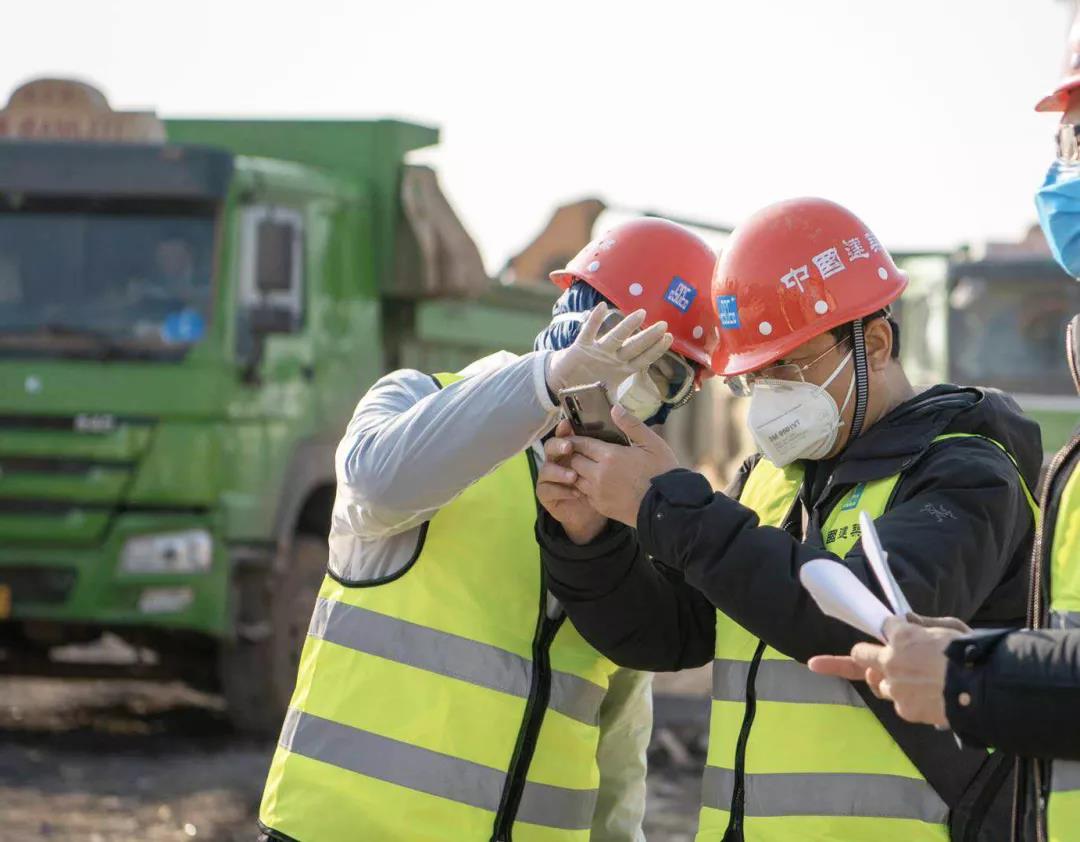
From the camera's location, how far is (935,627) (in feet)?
7.37

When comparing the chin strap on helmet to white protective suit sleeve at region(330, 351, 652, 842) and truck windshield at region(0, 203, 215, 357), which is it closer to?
white protective suit sleeve at region(330, 351, 652, 842)

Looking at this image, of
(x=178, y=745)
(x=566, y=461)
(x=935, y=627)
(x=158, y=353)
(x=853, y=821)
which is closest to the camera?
(x=935, y=627)

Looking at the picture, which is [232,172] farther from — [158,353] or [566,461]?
[566,461]

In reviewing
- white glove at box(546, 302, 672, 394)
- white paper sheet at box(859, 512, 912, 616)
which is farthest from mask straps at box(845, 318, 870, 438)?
white paper sheet at box(859, 512, 912, 616)

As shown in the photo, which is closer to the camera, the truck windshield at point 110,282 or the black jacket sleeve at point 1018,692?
the black jacket sleeve at point 1018,692

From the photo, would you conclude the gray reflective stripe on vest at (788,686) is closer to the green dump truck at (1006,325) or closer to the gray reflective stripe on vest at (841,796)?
the gray reflective stripe on vest at (841,796)

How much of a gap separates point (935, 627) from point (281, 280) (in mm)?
6856

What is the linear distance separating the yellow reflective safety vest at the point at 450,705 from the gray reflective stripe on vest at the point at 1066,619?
1.00 meters

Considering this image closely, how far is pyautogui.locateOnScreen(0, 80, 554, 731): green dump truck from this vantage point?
8523 millimetres

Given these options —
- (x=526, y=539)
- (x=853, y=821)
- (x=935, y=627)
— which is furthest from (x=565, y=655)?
(x=935, y=627)

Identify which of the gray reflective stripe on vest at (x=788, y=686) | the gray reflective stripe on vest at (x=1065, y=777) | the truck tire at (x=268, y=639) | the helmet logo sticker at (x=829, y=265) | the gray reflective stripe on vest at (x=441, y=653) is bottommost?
the truck tire at (x=268, y=639)

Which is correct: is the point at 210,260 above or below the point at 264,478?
Answer: above

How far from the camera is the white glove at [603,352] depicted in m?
2.84

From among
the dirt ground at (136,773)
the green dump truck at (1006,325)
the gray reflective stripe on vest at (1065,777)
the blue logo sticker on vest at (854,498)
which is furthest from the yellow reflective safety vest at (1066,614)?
the green dump truck at (1006,325)
